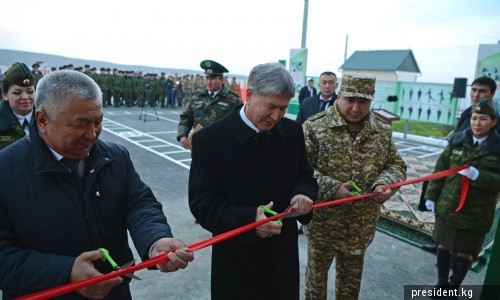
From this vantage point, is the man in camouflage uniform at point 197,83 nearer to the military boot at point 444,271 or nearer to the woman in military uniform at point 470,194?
the woman in military uniform at point 470,194

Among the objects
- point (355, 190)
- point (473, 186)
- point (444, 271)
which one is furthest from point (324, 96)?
point (355, 190)

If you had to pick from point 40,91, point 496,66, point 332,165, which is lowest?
point 332,165

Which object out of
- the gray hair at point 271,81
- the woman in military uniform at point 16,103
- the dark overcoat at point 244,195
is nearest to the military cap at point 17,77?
the woman in military uniform at point 16,103

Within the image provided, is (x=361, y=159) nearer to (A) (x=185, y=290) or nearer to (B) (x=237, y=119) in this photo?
(B) (x=237, y=119)

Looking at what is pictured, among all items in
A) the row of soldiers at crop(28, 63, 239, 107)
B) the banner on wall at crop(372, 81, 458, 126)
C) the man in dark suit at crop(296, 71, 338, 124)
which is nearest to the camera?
the man in dark suit at crop(296, 71, 338, 124)

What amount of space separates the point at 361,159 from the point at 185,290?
2.16 meters

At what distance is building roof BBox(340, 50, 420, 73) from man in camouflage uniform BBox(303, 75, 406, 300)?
5019 cm

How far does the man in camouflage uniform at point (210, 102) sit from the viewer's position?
5.07 m

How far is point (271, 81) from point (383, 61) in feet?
177

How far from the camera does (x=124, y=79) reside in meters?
20.5

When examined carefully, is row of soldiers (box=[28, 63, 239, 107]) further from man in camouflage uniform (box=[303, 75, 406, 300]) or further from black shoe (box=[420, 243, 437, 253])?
man in camouflage uniform (box=[303, 75, 406, 300])

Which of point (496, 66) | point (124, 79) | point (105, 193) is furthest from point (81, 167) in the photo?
point (124, 79)

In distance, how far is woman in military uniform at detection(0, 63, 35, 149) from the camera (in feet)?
9.93

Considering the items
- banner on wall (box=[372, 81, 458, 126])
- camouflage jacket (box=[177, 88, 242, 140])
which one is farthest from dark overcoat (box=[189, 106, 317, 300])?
banner on wall (box=[372, 81, 458, 126])
